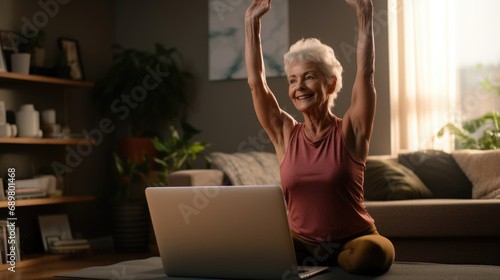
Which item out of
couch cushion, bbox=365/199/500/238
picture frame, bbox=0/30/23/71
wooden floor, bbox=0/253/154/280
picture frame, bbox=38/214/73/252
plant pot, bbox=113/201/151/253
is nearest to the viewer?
couch cushion, bbox=365/199/500/238

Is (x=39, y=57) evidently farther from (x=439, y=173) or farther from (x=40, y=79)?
(x=439, y=173)

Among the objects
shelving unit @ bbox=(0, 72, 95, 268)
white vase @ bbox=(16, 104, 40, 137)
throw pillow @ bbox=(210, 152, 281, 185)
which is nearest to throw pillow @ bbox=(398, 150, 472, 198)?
throw pillow @ bbox=(210, 152, 281, 185)

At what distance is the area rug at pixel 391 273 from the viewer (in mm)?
1631

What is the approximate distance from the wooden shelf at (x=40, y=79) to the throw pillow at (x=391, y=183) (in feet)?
7.52

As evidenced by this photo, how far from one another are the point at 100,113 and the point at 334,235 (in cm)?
363

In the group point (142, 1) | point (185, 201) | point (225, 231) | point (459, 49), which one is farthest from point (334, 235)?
point (142, 1)

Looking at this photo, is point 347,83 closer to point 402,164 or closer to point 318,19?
point 318,19

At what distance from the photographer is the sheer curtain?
438cm

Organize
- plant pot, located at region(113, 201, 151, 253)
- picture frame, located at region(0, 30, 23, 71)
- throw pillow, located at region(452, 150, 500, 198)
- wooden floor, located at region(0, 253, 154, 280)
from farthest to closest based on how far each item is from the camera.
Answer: plant pot, located at region(113, 201, 151, 253) → picture frame, located at region(0, 30, 23, 71) → throw pillow, located at region(452, 150, 500, 198) → wooden floor, located at region(0, 253, 154, 280)

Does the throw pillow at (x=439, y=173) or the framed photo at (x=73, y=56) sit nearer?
the throw pillow at (x=439, y=173)

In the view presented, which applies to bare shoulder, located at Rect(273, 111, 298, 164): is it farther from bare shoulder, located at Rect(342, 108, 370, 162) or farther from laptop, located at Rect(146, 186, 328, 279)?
laptop, located at Rect(146, 186, 328, 279)

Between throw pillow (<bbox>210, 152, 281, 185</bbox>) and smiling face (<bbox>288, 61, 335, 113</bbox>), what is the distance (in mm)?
1861

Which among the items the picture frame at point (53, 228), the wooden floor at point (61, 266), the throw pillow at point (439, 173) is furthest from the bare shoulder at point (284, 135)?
the picture frame at point (53, 228)

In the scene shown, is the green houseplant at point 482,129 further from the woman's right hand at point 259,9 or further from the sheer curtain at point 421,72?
the woman's right hand at point 259,9
